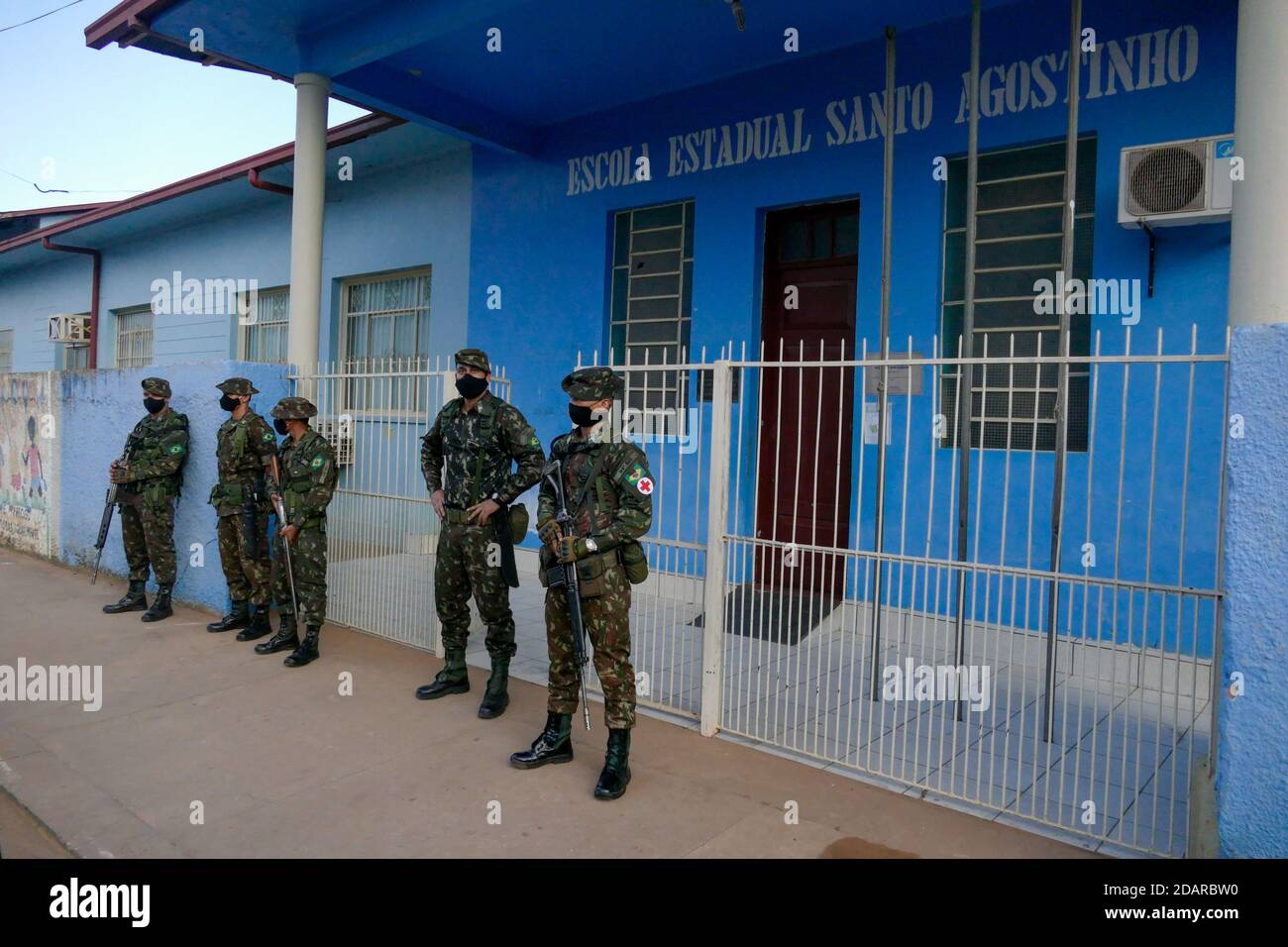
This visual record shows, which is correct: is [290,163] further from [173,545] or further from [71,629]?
[71,629]

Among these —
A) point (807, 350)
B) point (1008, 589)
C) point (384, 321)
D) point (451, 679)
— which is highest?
point (384, 321)

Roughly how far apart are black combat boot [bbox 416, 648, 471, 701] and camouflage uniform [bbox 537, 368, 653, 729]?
132 cm

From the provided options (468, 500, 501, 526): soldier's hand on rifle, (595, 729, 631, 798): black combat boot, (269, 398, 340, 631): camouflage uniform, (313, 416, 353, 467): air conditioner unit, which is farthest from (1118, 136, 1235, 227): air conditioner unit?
(313, 416, 353, 467): air conditioner unit

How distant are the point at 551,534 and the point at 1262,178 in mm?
3440

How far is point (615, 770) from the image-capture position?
3.87 metres

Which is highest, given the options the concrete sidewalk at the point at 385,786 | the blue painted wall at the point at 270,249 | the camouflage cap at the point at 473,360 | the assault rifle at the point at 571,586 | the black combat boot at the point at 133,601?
the blue painted wall at the point at 270,249

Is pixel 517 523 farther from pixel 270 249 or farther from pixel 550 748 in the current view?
pixel 270 249

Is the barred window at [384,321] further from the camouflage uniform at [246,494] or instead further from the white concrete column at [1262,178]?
the white concrete column at [1262,178]

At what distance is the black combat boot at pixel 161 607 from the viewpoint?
22.9 ft

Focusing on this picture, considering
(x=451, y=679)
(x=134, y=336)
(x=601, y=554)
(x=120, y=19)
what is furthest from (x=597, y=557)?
(x=134, y=336)

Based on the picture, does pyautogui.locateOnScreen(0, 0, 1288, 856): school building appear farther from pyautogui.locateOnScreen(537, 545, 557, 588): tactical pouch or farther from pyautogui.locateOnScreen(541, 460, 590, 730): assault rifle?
pyautogui.locateOnScreen(537, 545, 557, 588): tactical pouch

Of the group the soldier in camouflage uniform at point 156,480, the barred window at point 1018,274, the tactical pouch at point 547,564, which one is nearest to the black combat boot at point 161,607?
the soldier in camouflage uniform at point 156,480

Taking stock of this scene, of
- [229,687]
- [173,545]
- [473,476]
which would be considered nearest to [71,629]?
[173,545]

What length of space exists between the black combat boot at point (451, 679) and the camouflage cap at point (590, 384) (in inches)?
80.6
